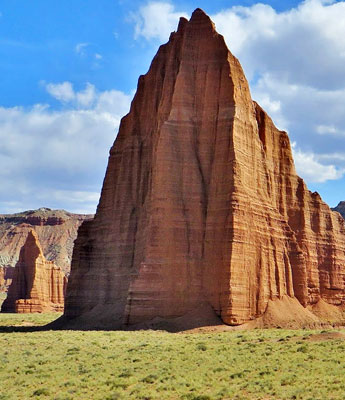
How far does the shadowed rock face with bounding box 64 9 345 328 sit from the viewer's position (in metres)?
49.3

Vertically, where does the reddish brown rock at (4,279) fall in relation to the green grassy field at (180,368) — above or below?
above

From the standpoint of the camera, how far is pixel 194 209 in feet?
169

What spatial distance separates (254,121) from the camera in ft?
183

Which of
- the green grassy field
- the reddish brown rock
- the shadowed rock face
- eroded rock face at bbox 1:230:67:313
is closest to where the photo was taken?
the green grassy field

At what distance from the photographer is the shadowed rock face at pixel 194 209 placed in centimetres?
4931

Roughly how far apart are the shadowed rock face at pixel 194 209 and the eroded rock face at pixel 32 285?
188 ft

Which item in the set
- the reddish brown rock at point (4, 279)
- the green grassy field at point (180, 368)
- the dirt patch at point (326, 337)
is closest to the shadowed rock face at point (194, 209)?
the green grassy field at point (180, 368)

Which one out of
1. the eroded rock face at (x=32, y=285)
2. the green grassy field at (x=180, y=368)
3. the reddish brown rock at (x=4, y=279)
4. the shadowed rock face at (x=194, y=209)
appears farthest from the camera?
the reddish brown rock at (x=4, y=279)

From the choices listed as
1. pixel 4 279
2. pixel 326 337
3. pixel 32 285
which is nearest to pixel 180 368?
pixel 326 337

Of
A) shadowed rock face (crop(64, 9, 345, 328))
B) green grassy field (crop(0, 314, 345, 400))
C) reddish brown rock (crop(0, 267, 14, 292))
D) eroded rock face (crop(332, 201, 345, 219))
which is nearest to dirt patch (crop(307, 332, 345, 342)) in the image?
green grassy field (crop(0, 314, 345, 400))

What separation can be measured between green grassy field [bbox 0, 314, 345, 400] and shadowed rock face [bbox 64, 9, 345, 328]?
8.47 meters

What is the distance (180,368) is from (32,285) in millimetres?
90465

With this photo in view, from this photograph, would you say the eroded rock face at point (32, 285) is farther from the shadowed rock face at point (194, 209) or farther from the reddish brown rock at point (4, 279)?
the reddish brown rock at point (4, 279)

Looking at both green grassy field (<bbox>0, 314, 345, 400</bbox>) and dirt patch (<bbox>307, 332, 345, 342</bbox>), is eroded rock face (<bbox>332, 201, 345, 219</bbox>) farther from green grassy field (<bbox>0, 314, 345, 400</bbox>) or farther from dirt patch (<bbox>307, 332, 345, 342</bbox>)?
dirt patch (<bbox>307, 332, 345, 342</bbox>)
